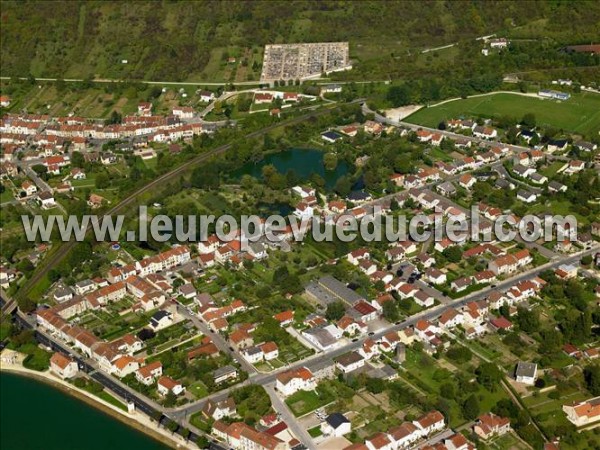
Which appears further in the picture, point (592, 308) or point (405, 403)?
point (592, 308)

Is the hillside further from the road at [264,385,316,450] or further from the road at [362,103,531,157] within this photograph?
the road at [264,385,316,450]

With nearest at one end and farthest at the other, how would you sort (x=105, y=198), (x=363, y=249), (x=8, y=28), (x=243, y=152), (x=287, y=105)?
(x=363, y=249)
(x=105, y=198)
(x=243, y=152)
(x=287, y=105)
(x=8, y=28)

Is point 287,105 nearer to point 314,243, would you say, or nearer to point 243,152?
point 243,152

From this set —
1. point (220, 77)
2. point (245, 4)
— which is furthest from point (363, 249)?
point (245, 4)

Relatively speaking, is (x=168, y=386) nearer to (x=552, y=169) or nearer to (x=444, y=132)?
(x=552, y=169)

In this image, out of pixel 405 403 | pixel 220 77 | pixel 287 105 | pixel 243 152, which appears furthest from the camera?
pixel 220 77

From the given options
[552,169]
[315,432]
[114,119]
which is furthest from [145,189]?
[315,432]
